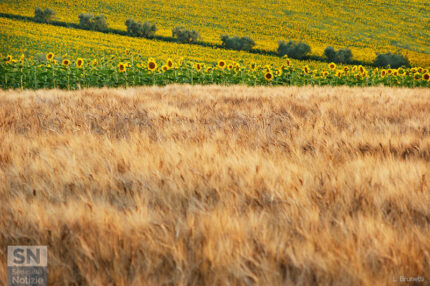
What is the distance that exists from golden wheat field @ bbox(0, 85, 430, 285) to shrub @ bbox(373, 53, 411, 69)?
34.0 m

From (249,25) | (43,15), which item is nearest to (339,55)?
(249,25)

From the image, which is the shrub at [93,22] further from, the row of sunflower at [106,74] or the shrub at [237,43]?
the row of sunflower at [106,74]

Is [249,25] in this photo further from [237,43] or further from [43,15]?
[43,15]

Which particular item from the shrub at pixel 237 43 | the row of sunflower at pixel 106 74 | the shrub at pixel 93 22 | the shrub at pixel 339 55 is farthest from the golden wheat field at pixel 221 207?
the shrub at pixel 93 22

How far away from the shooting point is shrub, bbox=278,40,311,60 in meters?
36.0

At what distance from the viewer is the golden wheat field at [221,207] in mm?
1235

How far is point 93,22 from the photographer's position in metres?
40.9

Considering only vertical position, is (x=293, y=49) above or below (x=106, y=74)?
above

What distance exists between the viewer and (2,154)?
2547mm

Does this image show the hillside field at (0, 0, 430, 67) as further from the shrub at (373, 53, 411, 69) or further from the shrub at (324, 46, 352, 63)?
the shrub at (373, 53, 411, 69)

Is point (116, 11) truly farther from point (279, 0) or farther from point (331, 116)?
point (331, 116)

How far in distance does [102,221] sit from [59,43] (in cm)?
3503

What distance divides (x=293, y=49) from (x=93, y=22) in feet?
65.5

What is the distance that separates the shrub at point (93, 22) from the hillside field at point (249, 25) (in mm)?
2334
